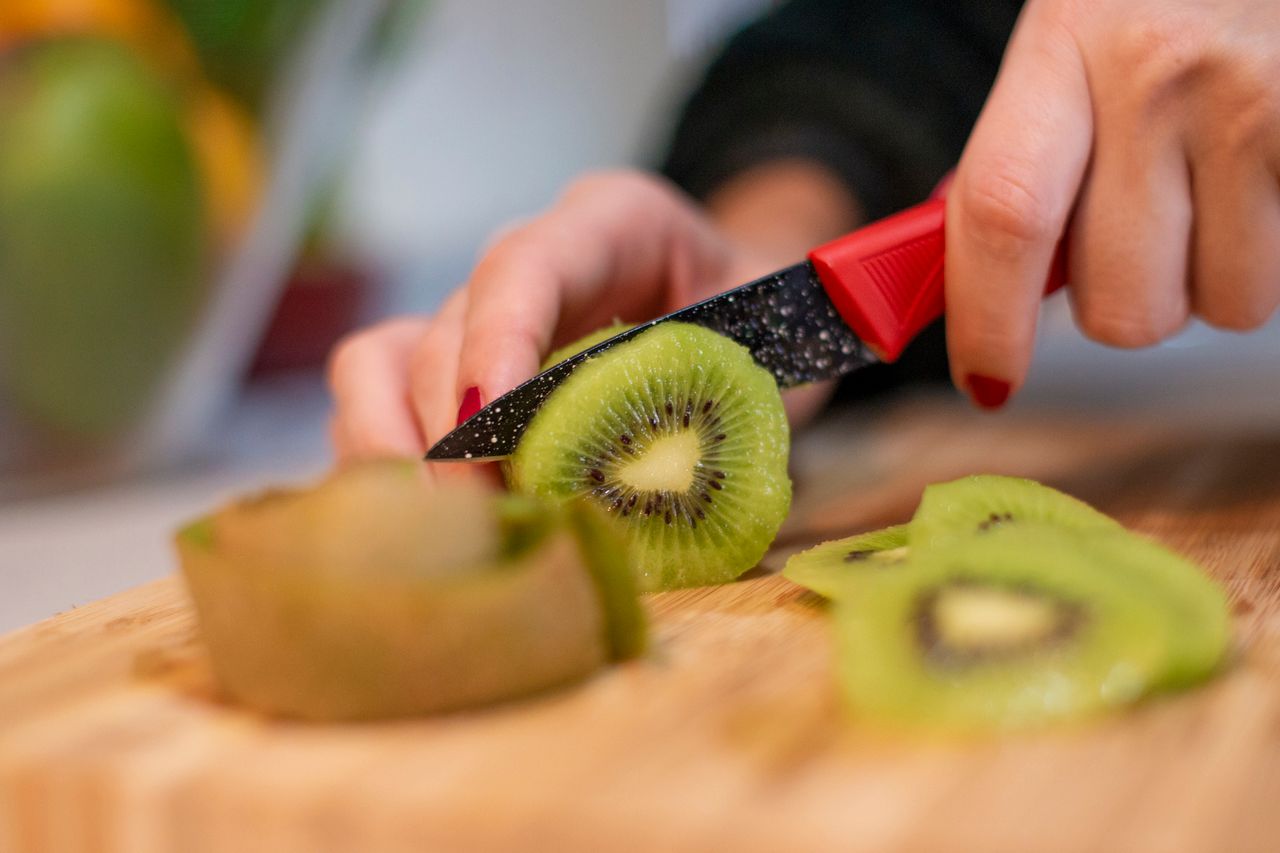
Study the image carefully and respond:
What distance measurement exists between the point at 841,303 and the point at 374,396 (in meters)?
0.55

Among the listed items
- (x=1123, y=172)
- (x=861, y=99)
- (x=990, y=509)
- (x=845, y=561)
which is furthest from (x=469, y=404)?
(x=861, y=99)

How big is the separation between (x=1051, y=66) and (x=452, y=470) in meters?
0.77

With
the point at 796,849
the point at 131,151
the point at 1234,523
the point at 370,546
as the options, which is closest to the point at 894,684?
the point at 796,849

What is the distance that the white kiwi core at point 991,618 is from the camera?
2.80 feet

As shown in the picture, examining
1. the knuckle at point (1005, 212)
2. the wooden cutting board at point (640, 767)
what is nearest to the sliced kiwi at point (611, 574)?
the wooden cutting board at point (640, 767)

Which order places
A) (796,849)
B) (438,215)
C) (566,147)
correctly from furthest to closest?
(566,147) → (438,215) → (796,849)

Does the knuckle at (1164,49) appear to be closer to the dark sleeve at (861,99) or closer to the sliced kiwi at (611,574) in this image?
the sliced kiwi at (611,574)

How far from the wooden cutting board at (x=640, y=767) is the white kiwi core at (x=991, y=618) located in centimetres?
8

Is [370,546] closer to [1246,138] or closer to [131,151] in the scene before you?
[1246,138]

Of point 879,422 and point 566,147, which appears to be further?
point 566,147

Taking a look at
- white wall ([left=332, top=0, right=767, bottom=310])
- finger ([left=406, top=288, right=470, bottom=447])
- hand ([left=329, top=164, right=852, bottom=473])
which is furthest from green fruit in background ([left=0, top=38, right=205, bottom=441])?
white wall ([left=332, top=0, right=767, bottom=310])

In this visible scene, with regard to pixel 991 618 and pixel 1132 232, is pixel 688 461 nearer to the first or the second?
pixel 991 618

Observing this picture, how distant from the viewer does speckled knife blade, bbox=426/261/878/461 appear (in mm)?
1184

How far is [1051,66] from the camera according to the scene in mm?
1343
